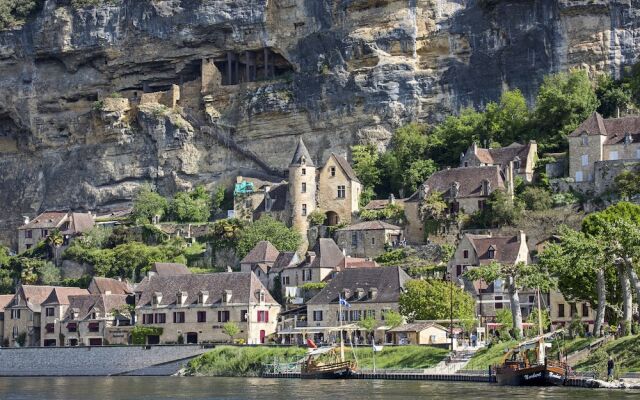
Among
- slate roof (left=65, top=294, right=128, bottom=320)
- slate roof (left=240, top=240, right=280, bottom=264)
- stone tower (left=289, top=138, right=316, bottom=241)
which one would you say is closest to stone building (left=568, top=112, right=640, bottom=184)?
stone tower (left=289, top=138, right=316, bottom=241)

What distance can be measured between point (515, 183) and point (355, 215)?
467 inches

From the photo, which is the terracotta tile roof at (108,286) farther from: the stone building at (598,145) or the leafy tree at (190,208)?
the stone building at (598,145)

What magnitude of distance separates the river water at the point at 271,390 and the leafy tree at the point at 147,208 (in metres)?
31.5

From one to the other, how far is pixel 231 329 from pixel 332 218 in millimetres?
18451

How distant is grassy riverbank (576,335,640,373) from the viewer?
6894 cm

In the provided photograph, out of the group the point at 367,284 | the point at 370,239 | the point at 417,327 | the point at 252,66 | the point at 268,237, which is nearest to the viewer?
the point at 417,327

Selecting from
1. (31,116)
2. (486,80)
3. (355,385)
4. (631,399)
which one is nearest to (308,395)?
(355,385)

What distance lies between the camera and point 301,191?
108 m

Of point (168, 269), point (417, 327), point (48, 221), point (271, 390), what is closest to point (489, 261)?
point (417, 327)

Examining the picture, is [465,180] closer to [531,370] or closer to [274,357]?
[274,357]

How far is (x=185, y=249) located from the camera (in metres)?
109

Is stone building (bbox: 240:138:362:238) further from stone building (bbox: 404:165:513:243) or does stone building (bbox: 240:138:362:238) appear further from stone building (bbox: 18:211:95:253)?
stone building (bbox: 18:211:95:253)

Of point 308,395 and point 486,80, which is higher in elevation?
point 486,80

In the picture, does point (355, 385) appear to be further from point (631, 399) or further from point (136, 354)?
point (136, 354)
